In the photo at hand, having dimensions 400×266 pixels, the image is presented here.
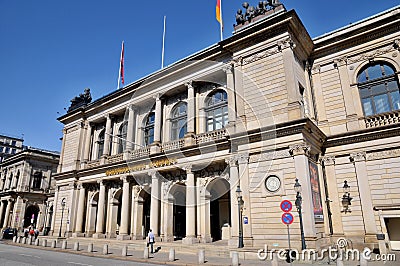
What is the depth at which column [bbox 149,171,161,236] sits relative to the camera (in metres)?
22.4

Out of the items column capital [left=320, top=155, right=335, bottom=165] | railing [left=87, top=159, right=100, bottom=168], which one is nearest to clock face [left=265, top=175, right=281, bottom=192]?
column capital [left=320, top=155, right=335, bottom=165]

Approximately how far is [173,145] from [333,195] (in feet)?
40.2

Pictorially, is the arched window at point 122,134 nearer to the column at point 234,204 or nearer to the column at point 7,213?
the column at point 234,204

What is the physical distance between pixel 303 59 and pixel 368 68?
4.25 meters

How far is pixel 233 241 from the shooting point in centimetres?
1648

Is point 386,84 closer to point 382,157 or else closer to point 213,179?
point 382,157

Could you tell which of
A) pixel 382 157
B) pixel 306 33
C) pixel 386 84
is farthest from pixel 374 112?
pixel 306 33

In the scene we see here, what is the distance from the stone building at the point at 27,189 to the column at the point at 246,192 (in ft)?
138

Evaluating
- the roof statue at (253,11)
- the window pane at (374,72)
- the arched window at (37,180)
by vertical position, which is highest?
the roof statue at (253,11)

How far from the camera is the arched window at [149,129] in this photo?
27703 mm

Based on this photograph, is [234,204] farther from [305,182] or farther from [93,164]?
[93,164]

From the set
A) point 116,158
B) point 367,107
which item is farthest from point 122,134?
point 367,107

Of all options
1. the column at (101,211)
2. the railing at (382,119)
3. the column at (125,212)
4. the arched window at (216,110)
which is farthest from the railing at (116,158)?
the railing at (382,119)

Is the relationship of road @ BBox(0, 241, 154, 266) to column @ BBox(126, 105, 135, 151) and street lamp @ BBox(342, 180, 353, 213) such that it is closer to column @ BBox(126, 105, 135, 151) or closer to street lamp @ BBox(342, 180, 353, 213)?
street lamp @ BBox(342, 180, 353, 213)
